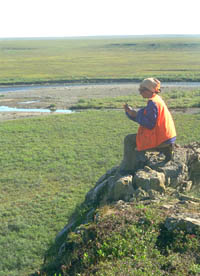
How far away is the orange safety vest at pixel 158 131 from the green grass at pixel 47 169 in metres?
4.68

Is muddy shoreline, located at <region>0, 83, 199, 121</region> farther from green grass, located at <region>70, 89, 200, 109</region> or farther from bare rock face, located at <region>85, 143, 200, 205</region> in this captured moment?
bare rock face, located at <region>85, 143, 200, 205</region>

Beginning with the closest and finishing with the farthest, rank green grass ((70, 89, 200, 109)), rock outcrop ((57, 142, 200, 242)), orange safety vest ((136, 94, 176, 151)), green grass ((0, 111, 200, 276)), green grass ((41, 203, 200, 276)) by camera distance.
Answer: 1. green grass ((41, 203, 200, 276))
2. orange safety vest ((136, 94, 176, 151))
3. rock outcrop ((57, 142, 200, 242))
4. green grass ((0, 111, 200, 276))
5. green grass ((70, 89, 200, 109))

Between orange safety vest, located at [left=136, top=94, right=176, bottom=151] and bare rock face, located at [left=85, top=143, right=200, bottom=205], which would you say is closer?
orange safety vest, located at [left=136, top=94, right=176, bottom=151]

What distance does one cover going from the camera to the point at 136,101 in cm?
3941

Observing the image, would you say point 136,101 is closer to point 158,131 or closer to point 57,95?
point 57,95

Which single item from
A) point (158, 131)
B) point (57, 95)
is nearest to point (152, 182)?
point (158, 131)

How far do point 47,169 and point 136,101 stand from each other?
23.1 m

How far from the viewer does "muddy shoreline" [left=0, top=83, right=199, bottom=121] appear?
1561 inches

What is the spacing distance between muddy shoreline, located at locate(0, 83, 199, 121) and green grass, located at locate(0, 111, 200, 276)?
812 centimetres

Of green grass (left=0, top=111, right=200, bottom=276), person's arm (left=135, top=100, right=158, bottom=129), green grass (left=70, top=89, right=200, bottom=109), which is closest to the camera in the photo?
person's arm (left=135, top=100, right=158, bottom=129)

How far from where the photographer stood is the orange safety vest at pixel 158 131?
8.81 meters

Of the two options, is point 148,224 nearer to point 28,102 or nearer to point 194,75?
point 28,102

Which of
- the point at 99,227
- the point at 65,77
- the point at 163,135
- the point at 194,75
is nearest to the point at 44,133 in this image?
the point at 163,135

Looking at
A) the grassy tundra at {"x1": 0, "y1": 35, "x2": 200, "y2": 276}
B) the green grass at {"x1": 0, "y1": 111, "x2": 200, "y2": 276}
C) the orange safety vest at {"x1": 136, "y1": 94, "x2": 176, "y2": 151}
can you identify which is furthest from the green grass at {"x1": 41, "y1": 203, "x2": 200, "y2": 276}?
the green grass at {"x1": 0, "y1": 111, "x2": 200, "y2": 276}
